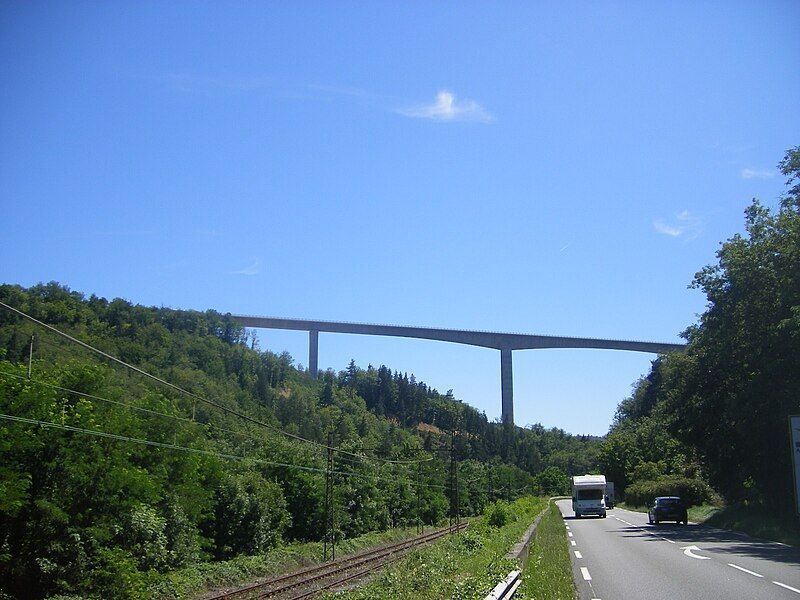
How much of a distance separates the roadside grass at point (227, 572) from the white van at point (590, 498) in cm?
1661

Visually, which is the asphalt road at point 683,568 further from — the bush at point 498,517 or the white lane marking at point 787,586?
the bush at point 498,517

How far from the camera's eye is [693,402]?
1410 inches

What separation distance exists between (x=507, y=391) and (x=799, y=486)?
290 ft

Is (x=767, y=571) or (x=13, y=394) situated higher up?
(x=13, y=394)

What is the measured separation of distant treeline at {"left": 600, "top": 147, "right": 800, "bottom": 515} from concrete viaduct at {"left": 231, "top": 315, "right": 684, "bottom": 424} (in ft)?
237

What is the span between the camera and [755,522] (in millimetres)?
30109

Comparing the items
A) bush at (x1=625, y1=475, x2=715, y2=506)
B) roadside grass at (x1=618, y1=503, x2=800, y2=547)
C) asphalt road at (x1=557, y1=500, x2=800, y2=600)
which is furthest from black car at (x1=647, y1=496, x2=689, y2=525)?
bush at (x1=625, y1=475, x2=715, y2=506)

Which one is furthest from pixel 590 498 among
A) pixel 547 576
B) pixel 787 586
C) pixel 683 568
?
pixel 547 576

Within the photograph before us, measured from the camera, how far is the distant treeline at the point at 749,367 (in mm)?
29219

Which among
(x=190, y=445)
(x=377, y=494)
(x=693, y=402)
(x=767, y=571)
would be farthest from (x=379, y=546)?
(x=767, y=571)

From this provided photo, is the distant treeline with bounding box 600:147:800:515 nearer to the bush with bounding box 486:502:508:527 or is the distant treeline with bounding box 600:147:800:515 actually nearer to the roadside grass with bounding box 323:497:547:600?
the bush with bounding box 486:502:508:527

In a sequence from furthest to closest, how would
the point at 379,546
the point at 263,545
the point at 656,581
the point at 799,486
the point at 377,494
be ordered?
the point at 377,494
the point at 379,546
the point at 263,545
the point at 799,486
the point at 656,581

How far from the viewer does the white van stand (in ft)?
155

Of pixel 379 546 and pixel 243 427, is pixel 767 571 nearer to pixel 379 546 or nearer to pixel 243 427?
pixel 379 546
